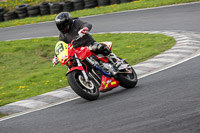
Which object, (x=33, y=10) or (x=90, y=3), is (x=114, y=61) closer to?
(x=90, y=3)

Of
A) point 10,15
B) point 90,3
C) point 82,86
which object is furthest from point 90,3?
point 82,86

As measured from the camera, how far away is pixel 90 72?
729 centimetres

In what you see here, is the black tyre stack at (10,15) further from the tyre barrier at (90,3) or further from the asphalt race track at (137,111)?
the asphalt race track at (137,111)

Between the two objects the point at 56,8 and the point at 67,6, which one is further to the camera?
the point at 56,8

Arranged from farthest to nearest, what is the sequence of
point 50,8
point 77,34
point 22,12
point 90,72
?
point 22,12
point 50,8
point 77,34
point 90,72

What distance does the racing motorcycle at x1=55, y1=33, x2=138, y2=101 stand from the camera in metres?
6.81

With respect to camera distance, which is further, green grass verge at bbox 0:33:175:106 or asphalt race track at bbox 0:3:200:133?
green grass verge at bbox 0:33:175:106

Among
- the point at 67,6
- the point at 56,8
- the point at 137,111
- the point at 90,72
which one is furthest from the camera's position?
the point at 56,8

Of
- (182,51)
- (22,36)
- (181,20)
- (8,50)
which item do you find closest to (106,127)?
(182,51)

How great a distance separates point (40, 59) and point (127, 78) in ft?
19.2

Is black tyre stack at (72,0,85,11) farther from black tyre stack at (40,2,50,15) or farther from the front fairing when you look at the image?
the front fairing

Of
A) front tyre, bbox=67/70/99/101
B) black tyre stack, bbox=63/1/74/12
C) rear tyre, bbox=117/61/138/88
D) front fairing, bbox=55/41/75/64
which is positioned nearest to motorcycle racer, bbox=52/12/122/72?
rear tyre, bbox=117/61/138/88

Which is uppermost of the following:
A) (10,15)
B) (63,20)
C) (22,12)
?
(63,20)

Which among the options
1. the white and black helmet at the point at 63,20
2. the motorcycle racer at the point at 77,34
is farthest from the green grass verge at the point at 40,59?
the white and black helmet at the point at 63,20
